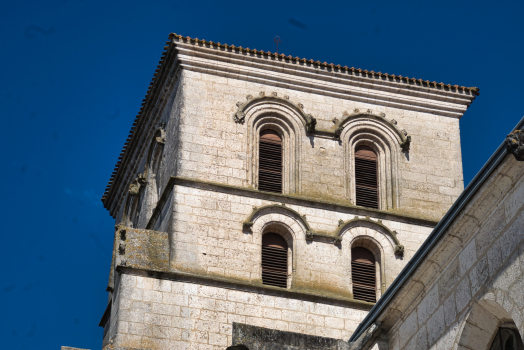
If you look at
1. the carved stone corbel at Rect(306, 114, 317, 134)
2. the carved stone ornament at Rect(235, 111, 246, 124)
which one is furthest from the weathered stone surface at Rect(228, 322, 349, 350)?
the carved stone corbel at Rect(306, 114, 317, 134)

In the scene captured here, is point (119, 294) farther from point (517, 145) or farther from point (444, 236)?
point (517, 145)

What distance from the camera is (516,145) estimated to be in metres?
12.4

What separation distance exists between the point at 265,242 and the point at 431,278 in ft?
33.9

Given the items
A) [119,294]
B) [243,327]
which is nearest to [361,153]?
[119,294]

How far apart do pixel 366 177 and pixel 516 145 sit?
45.8 feet

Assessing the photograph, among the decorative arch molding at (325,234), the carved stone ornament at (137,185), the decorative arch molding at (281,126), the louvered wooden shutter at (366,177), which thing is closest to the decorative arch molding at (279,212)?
the decorative arch molding at (325,234)

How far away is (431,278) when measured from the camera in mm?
14406

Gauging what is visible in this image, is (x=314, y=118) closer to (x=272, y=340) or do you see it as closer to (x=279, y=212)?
(x=279, y=212)

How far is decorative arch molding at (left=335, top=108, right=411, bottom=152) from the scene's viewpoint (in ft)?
87.9

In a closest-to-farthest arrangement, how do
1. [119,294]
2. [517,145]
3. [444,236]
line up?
[517,145] → [444,236] → [119,294]

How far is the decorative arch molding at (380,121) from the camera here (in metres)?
26.8

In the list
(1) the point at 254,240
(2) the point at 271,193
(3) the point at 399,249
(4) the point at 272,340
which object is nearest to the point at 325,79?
(2) the point at 271,193

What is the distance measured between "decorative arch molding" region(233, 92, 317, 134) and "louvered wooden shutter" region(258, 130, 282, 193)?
662 millimetres

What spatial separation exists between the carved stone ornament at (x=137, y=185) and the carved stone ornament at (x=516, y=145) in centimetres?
1623
